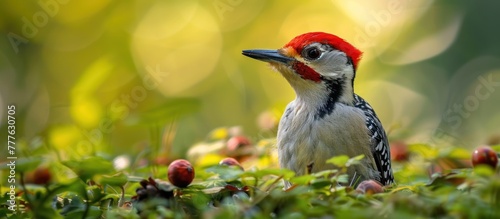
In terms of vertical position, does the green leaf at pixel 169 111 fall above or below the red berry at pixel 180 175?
above

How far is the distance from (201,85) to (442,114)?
9.61 ft

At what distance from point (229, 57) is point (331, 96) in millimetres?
4280

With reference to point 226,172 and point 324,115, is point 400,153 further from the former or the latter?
point 226,172

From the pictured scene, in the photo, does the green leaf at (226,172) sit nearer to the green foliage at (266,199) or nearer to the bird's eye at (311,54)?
the green foliage at (266,199)

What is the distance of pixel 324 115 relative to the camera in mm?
4297

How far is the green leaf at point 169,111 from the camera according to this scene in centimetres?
313

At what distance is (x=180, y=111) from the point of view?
3.14m

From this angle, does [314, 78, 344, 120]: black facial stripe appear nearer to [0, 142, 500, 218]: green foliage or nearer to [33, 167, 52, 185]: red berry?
[0, 142, 500, 218]: green foliage

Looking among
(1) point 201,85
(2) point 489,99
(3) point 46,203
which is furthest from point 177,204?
(2) point 489,99

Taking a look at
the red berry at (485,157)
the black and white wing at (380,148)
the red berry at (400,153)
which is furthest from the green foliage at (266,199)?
the red berry at (400,153)

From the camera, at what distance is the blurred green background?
757 centimetres

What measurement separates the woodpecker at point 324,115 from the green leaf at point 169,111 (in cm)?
95

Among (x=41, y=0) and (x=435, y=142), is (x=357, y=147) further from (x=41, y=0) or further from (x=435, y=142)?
(x=41, y=0)

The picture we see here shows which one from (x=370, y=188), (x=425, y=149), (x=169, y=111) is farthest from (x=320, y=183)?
(x=425, y=149)
